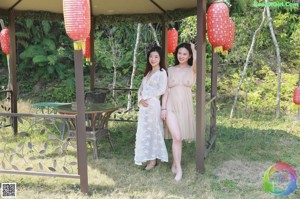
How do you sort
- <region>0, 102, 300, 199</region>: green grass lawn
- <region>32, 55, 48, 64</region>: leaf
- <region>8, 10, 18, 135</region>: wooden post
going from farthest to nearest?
1. <region>32, 55, 48, 64</region>: leaf
2. <region>8, 10, 18, 135</region>: wooden post
3. <region>0, 102, 300, 199</region>: green grass lawn

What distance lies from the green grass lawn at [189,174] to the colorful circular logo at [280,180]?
10cm

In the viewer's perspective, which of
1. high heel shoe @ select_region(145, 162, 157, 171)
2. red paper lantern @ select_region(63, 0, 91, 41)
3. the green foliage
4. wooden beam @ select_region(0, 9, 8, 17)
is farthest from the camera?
the green foliage

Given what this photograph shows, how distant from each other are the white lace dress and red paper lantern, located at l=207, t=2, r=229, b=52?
78 centimetres

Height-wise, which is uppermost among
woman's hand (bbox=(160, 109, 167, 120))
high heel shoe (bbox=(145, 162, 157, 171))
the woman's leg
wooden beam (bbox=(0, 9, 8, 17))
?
wooden beam (bbox=(0, 9, 8, 17))

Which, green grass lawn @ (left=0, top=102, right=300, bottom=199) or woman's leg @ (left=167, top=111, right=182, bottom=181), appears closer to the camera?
green grass lawn @ (left=0, top=102, right=300, bottom=199)

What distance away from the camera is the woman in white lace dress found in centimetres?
445

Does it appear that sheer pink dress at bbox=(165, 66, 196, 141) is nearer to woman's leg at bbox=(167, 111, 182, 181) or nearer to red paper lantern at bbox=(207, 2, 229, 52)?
woman's leg at bbox=(167, 111, 182, 181)

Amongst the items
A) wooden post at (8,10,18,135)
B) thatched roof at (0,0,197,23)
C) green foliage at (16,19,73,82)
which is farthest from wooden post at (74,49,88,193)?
green foliage at (16,19,73,82)

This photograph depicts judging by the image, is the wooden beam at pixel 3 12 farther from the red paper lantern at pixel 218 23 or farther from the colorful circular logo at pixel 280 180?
the colorful circular logo at pixel 280 180

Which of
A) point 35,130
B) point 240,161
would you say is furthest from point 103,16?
point 240,161

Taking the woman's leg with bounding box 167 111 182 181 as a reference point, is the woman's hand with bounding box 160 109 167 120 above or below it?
above

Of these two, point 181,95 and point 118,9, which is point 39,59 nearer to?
point 118,9

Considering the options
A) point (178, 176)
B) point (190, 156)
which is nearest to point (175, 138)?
point (178, 176)

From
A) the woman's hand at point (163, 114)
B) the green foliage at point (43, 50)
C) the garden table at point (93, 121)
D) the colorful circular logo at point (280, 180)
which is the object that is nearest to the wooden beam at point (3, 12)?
the garden table at point (93, 121)
